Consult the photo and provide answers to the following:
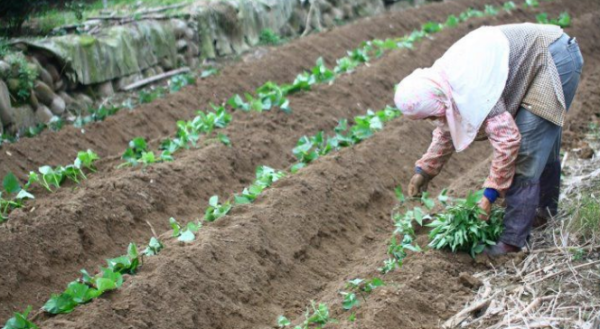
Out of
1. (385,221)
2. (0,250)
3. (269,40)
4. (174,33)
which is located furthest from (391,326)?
(269,40)

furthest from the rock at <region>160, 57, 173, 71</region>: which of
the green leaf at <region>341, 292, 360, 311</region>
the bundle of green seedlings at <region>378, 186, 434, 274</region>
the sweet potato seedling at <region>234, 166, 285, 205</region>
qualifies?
the green leaf at <region>341, 292, 360, 311</region>

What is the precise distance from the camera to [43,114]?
832 centimetres

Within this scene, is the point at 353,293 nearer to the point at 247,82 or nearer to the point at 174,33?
the point at 247,82

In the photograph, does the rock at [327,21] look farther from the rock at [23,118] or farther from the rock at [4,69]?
the rock at [4,69]

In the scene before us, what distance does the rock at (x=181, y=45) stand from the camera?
Answer: 10.5 meters

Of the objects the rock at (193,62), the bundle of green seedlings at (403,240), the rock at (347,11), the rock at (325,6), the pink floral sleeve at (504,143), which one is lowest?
the rock at (347,11)

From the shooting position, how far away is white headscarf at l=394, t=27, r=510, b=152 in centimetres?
441

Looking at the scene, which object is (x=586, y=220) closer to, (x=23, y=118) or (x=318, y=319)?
(x=318, y=319)

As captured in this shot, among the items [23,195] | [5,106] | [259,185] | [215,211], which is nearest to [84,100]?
[5,106]

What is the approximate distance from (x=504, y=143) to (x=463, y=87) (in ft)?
1.30

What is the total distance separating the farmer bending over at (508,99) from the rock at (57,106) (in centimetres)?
507

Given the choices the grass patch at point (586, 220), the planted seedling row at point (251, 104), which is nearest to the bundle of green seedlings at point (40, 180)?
the planted seedling row at point (251, 104)

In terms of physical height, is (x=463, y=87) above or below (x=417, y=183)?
above

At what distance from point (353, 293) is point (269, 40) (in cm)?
782
